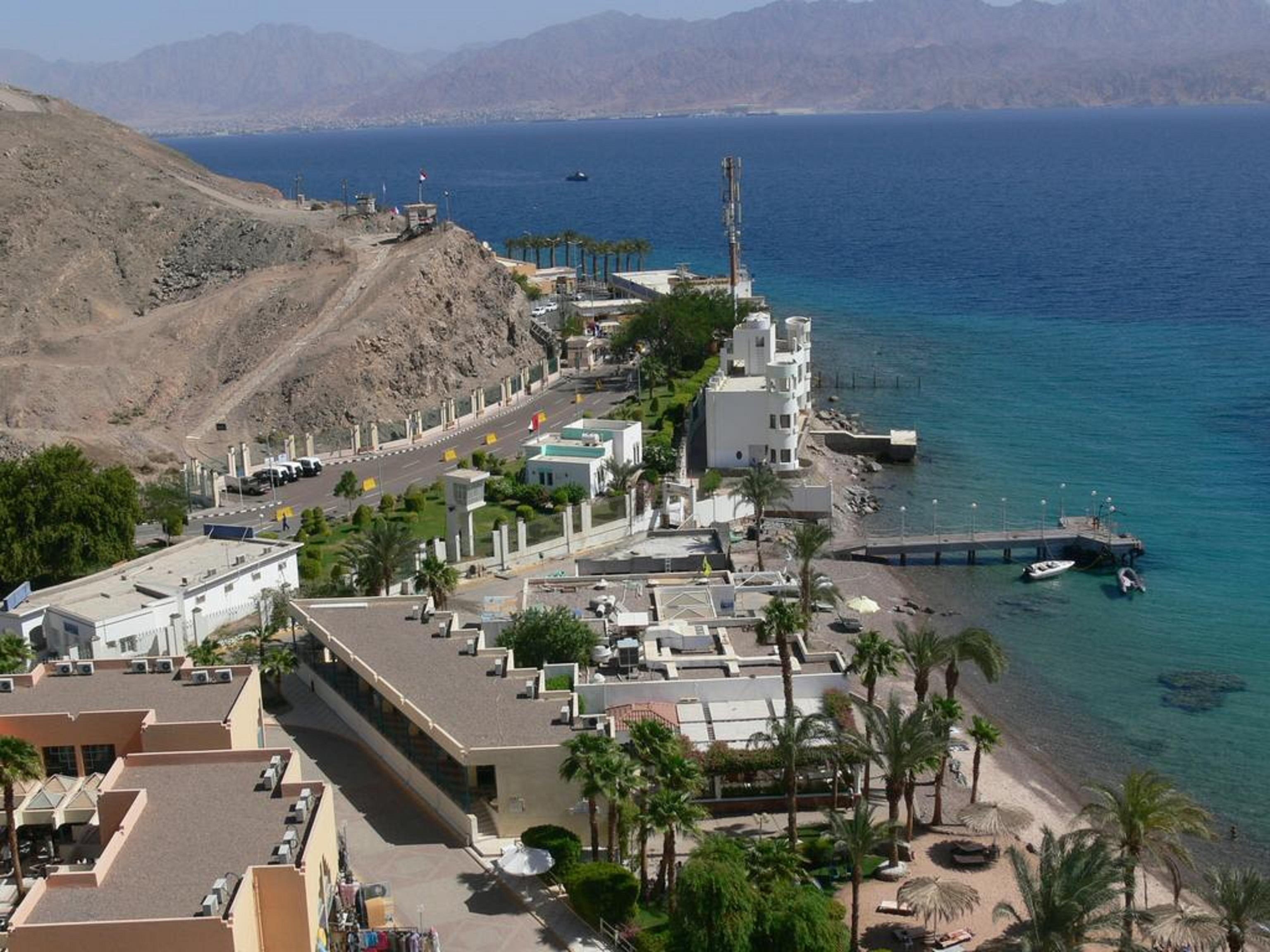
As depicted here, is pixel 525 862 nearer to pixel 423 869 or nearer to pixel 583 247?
pixel 423 869

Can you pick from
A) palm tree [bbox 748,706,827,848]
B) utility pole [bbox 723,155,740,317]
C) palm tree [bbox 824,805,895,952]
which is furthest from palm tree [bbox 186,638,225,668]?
utility pole [bbox 723,155,740,317]

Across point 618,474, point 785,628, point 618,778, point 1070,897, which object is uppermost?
point 785,628

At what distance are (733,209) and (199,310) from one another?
41944 mm

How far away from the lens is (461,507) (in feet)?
203

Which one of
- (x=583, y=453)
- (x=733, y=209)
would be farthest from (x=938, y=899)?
(x=733, y=209)

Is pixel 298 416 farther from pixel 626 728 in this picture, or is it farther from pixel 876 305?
pixel 876 305

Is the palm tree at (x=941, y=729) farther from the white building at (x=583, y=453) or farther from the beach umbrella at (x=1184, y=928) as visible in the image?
the white building at (x=583, y=453)

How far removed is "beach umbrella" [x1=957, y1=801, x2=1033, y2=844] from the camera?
41.0m

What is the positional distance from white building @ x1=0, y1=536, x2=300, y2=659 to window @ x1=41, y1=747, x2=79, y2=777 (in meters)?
11.0

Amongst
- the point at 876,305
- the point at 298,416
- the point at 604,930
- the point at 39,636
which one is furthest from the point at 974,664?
the point at 876,305

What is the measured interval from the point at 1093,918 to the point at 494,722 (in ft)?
53.9

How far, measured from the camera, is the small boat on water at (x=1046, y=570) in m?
68.9

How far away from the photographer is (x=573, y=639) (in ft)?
156

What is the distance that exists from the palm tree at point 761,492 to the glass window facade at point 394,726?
24.3 meters
